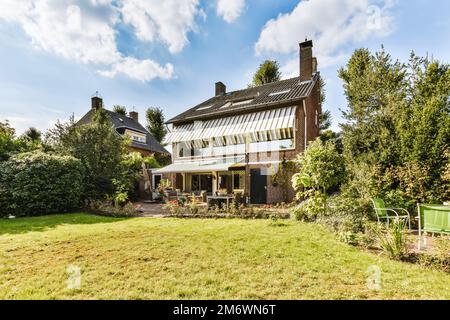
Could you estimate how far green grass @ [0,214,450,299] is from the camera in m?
4.64

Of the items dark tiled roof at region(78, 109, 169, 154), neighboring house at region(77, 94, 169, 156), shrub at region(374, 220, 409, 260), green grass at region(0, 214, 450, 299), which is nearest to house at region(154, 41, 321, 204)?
green grass at region(0, 214, 450, 299)

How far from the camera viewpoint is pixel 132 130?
38.2m

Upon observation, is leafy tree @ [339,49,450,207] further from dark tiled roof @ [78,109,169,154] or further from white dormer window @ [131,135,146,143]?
white dormer window @ [131,135,146,143]

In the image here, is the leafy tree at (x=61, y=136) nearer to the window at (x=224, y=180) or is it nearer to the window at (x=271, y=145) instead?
the window at (x=224, y=180)

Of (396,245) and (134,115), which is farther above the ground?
(134,115)

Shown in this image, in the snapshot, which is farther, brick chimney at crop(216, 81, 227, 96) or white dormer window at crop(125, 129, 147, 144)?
white dormer window at crop(125, 129, 147, 144)

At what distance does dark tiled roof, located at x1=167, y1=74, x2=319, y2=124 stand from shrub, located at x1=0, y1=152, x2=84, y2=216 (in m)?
13.5

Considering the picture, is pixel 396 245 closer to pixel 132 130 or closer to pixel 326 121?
pixel 326 121

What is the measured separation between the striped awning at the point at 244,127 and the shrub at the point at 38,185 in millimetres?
11328

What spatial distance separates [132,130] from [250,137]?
23.6m

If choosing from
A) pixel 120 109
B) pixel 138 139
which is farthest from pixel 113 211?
pixel 120 109

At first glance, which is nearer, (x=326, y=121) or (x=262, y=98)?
(x=262, y=98)

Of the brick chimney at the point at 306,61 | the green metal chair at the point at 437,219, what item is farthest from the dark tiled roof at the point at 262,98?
the green metal chair at the point at 437,219
